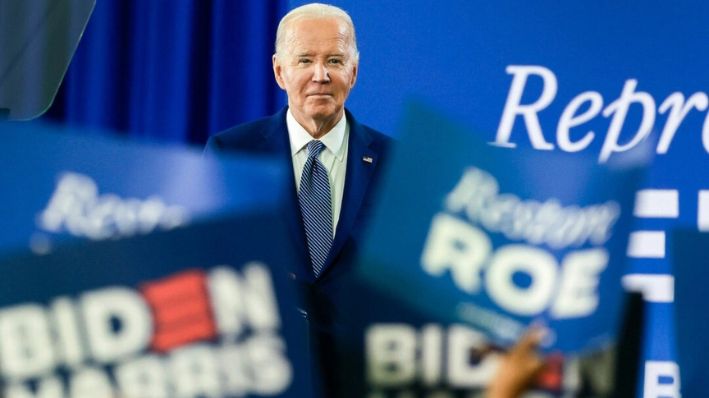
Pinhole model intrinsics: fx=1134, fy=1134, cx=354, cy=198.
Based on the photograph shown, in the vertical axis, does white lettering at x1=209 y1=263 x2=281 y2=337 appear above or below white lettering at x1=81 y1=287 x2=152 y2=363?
above

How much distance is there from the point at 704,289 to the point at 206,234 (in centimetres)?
42

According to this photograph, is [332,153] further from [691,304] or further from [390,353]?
[390,353]

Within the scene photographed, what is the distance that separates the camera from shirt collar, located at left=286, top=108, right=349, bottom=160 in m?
1.69

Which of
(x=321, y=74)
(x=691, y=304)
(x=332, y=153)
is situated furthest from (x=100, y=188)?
(x=321, y=74)

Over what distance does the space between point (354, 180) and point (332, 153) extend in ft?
0.67

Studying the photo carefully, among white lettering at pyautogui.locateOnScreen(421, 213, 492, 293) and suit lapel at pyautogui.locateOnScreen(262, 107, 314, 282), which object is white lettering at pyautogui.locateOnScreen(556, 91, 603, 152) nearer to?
suit lapel at pyautogui.locateOnScreen(262, 107, 314, 282)

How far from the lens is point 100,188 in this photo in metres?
0.64

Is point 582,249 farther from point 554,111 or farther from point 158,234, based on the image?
point 554,111

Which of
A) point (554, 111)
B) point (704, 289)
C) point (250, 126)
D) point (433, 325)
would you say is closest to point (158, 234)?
point (433, 325)

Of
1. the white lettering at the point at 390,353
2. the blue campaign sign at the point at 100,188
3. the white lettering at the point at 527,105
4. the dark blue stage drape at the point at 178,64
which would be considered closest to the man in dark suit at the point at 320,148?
the white lettering at the point at 390,353

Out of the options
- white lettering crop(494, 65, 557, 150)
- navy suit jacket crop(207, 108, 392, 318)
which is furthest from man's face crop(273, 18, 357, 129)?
white lettering crop(494, 65, 557, 150)

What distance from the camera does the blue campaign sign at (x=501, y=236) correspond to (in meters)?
0.70

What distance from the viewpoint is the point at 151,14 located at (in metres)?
3.75

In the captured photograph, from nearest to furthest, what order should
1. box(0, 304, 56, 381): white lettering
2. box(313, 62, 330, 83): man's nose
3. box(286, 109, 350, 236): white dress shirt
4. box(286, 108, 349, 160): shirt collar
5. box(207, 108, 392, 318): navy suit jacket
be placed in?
box(0, 304, 56, 381): white lettering
box(207, 108, 392, 318): navy suit jacket
box(286, 109, 350, 236): white dress shirt
box(286, 108, 349, 160): shirt collar
box(313, 62, 330, 83): man's nose
